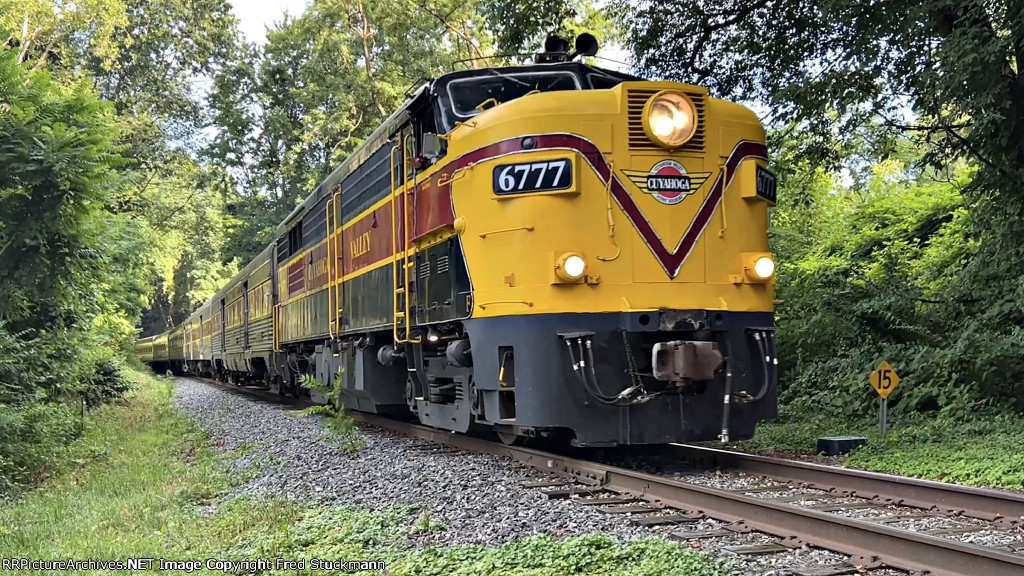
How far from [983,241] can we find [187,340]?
107 feet

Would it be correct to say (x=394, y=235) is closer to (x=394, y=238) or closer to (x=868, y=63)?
(x=394, y=238)

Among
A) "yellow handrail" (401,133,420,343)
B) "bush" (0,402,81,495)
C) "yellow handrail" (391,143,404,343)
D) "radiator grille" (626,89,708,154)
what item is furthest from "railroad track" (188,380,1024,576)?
"bush" (0,402,81,495)

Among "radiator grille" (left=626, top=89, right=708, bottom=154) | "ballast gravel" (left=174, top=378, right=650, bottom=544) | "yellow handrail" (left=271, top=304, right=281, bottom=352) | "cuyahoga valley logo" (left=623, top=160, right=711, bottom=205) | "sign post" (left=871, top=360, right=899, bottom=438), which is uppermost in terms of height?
"radiator grille" (left=626, top=89, right=708, bottom=154)

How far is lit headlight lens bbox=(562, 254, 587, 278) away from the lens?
6.36 m

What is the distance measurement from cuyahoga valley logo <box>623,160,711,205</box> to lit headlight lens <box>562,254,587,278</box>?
2.79 feet

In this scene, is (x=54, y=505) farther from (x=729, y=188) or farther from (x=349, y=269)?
(x=729, y=188)

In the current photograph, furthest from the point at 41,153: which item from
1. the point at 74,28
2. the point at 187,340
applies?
the point at 187,340

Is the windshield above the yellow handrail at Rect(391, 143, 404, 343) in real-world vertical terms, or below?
above

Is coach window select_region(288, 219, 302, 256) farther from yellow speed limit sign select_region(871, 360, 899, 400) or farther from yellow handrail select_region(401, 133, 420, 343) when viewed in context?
yellow speed limit sign select_region(871, 360, 899, 400)

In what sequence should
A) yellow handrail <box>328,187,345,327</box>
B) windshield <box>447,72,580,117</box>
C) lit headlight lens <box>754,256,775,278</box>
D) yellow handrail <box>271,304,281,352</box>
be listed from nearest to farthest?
lit headlight lens <box>754,256,775,278</box>
windshield <box>447,72,580,117</box>
yellow handrail <box>328,187,345,327</box>
yellow handrail <box>271,304,281,352</box>

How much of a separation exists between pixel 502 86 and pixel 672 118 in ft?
6.12

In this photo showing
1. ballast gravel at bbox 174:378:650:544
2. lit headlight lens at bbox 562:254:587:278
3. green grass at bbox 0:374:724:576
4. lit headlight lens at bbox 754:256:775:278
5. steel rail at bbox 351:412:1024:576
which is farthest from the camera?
lit headlight lens at bbox 754:256:775:278

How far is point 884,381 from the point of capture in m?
8.44

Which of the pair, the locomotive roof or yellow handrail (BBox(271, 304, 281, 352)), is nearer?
the locomotive roof
